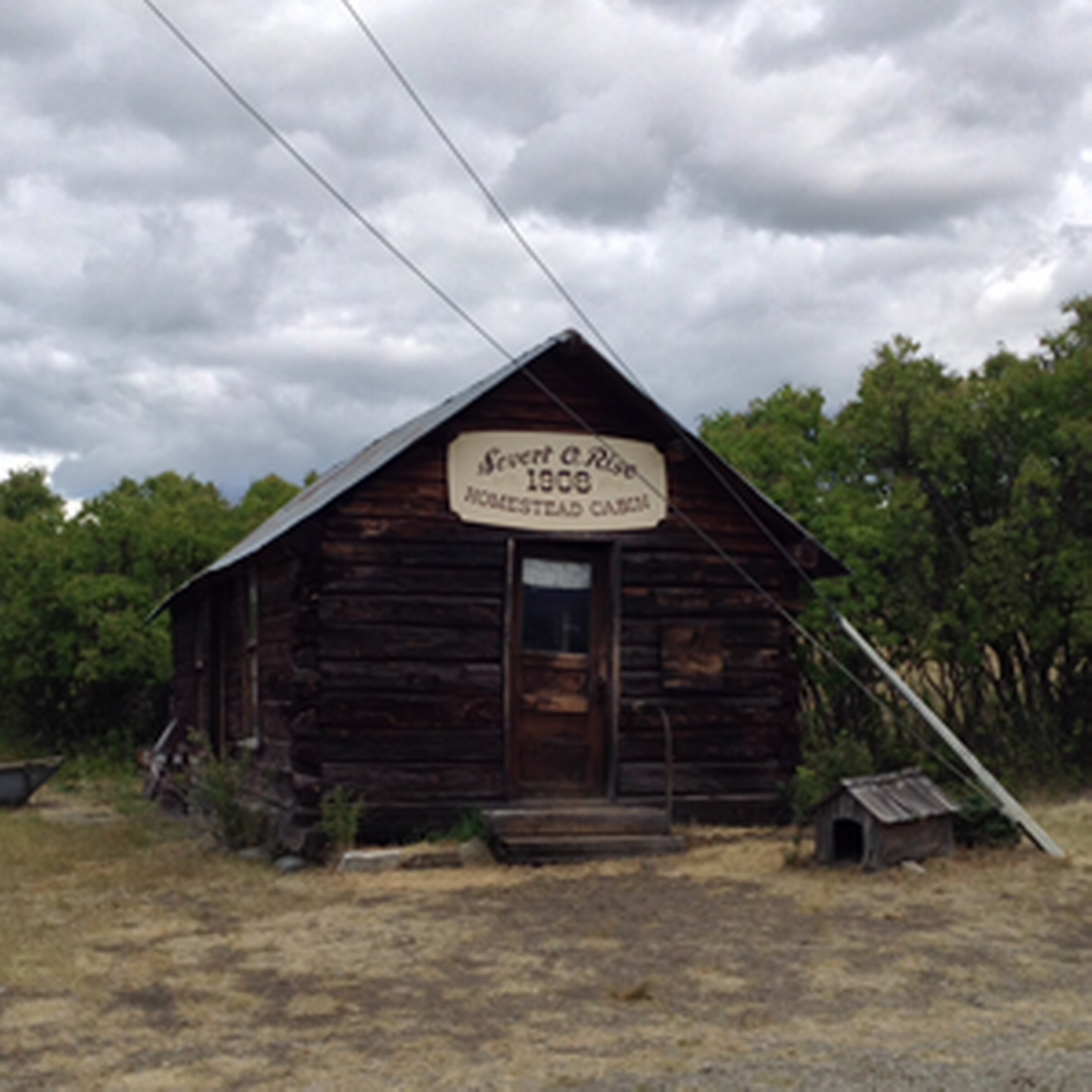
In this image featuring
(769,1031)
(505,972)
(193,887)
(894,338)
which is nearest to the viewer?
(769,1031)

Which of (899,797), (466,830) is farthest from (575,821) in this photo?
(899,797)

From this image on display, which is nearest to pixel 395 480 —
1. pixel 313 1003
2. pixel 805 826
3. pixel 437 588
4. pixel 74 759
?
pixel 437 588

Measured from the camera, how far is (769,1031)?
20.5 feet

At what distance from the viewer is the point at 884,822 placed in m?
10.2

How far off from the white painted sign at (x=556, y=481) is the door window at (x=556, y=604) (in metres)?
0.41

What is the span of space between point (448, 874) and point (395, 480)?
3.50 meters

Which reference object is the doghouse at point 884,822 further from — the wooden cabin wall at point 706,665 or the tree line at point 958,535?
the tree line at point 958,535

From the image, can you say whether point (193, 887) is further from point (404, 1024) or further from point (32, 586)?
point (32, 586)

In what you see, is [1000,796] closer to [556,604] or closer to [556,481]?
[556,604]

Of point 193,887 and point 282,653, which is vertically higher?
point 282,653

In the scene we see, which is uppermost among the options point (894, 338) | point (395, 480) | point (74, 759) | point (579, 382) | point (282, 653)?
point (894, 338)

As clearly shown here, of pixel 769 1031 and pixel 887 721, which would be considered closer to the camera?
pixel 769 1031

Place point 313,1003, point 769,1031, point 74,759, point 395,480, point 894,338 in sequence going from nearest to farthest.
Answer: point 769,1031 → point 313,1003 → point 395,480 → point 894,338 → point 74,759

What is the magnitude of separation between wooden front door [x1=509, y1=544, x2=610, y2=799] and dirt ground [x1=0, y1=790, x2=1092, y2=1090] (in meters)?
1.57
